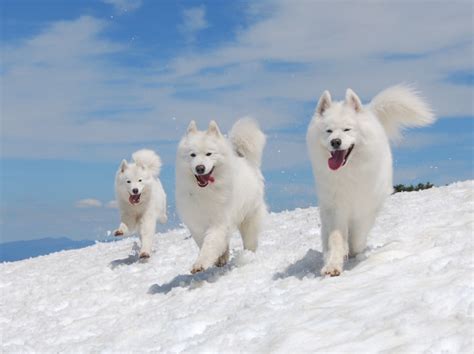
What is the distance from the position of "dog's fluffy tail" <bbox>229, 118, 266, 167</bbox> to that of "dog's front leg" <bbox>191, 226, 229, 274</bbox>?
137cm

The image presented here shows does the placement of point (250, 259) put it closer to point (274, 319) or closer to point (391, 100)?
point (391, 100)

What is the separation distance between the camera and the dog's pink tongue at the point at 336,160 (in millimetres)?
6676

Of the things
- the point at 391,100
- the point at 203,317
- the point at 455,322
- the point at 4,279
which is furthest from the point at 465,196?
the point at 4,279

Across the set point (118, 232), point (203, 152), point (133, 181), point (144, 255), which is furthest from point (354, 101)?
point (118, 232)

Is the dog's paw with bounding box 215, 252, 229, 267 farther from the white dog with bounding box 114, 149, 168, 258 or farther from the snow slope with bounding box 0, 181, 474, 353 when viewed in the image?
the white dog with bounding box 114, 149, 168, 258

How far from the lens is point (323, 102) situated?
6930 millimetres

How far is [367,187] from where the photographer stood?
22.8 feet

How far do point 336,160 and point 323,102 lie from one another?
0.68m

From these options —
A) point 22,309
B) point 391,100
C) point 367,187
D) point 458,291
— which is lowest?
point 22,309

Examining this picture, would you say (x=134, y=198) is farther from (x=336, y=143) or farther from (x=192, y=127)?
(x=336, y=143)

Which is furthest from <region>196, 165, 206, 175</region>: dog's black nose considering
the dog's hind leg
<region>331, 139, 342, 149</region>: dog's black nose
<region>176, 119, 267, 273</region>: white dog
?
<region>331, 139, 342, 149</region>: dog's black nose

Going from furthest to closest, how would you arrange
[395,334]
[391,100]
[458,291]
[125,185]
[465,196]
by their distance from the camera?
[125,185] → [465,196] → [391,100] → [458,291] → [395,334]

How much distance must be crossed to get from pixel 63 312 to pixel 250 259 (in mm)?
2609

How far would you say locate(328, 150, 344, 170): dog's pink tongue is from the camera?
21.9ft
